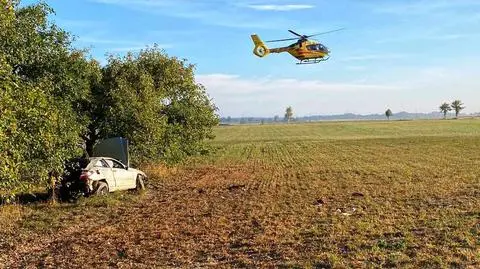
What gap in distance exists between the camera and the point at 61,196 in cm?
1748

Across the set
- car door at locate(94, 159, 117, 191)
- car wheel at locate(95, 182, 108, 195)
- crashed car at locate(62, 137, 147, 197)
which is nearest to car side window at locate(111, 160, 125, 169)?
crashed car at locate(62, 137, 147, 197)

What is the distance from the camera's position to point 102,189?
17906mm

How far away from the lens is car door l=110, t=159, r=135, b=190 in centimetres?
1880

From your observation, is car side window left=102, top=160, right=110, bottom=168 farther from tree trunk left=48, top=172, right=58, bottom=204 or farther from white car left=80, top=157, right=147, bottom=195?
tree trunk left=48, top=172, right=58, bottom=204

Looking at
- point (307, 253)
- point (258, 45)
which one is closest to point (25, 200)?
point (307, 253)

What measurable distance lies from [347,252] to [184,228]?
4.65m

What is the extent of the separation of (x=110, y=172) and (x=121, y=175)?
2.49ft

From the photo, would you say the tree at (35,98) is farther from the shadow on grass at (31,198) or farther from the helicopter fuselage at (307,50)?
the helicopter fuselage at (307,50)

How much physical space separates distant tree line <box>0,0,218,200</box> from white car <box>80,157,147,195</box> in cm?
76

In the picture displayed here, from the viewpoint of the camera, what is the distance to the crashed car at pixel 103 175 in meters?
17.1

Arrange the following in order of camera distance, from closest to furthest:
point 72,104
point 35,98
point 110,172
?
1. point 35,98
2. point 110,172
3. point 72,104

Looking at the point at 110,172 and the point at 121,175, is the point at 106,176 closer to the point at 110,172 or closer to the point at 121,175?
the point at 110,172

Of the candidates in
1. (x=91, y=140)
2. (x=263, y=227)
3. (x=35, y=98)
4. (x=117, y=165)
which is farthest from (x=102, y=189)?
(x=263, y=227)

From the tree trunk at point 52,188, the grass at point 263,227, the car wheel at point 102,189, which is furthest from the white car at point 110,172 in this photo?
the tree trunk at point 52,188
